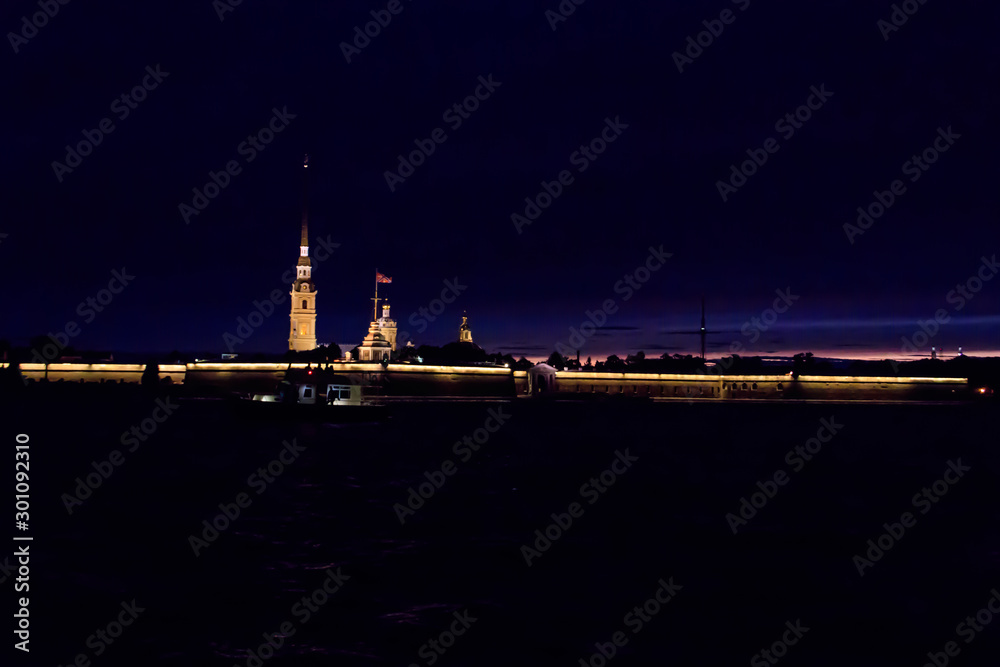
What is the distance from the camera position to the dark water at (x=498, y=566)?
18.1 meters

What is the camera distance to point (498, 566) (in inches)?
967

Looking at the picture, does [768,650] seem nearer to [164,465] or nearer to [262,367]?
[164,465]

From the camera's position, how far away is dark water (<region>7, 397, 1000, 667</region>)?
1811 centimetres

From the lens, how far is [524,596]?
21422 millimetres

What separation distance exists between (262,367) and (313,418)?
112973mm

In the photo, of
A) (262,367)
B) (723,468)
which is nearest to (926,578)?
(723,468)

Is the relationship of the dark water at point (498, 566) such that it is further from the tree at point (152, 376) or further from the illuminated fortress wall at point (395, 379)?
the tree at point (152, 376)

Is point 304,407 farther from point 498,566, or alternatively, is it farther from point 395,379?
point 395,379

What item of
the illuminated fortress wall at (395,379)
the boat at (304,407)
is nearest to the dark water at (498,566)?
the boat at (304,407)

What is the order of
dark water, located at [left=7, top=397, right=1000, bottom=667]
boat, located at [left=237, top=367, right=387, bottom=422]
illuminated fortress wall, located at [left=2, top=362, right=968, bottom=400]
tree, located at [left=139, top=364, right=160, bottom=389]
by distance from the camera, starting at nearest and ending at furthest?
1. dark water, located at [left=7, top=397, right=1000, bottom=667]
2. boat, located at [left=237, top=367, right=387, bottom=422]
3. illuminated fortress wall, located at [left=2, top=362, right=968, bottom=400]
4. tree, located at [left=139, top=364, right=160, bottom=389]

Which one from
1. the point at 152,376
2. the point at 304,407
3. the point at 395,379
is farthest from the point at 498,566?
the point at 152,376

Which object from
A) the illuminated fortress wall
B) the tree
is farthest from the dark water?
the tree

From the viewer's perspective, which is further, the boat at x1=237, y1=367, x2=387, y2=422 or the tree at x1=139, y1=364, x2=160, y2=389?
the tree at x1=139, y1=364, x2=160, y2=389

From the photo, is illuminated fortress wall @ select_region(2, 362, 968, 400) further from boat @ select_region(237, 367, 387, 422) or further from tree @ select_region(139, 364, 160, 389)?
boat @ select_region(237, 367, 387, 422)
